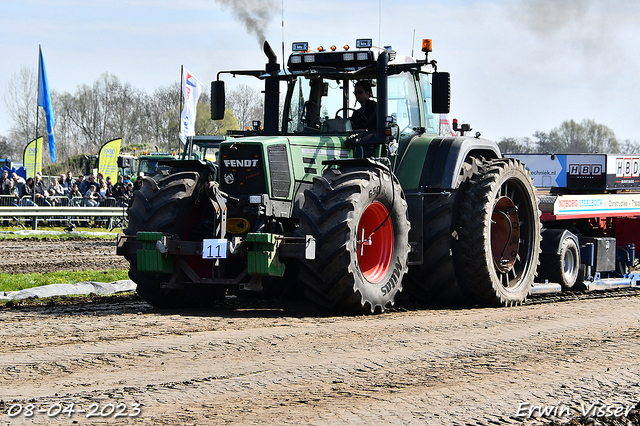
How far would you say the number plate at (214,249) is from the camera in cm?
811

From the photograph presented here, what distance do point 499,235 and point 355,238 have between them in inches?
131

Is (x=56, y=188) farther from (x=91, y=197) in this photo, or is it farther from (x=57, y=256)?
(x=57, y=256)

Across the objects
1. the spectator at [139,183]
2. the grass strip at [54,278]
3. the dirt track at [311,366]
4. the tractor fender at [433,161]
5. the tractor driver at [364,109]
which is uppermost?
the tractor driver at [364,109]

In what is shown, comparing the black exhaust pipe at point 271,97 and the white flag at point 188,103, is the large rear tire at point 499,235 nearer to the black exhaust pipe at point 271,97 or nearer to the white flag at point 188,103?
the black exhaust pipe at point 271,97

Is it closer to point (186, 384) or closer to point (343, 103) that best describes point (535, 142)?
point (343, 103)

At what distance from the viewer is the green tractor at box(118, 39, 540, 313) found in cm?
807

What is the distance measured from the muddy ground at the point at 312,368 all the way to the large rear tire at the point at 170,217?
0.37m

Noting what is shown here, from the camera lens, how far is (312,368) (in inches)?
230

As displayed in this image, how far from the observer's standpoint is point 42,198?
25.0m

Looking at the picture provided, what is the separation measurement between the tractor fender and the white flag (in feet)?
43.4

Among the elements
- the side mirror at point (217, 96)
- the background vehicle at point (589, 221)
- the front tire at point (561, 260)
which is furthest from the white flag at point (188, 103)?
the front tire at point (561, 260)

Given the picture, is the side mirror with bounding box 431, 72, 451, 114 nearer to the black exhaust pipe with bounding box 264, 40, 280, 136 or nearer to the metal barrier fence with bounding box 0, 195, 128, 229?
the black exhaust pipe with bounding box 264, 40, 280, 136

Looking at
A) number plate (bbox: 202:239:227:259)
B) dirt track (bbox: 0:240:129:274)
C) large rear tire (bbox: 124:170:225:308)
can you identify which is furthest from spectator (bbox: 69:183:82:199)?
number plate (bbox: 202:239:227:259)

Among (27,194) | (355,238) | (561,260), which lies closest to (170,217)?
(355,238)
